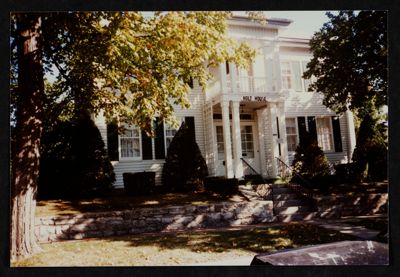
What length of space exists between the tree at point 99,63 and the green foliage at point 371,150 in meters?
7.01

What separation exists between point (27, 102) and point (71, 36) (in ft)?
6.12

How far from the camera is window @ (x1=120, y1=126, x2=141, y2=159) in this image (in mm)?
11977

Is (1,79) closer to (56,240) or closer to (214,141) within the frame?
(56,240)

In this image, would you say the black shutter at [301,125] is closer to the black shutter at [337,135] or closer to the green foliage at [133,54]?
the black shutter at [337,135]

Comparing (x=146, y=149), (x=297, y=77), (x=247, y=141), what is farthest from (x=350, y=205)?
(x=146, y=149)

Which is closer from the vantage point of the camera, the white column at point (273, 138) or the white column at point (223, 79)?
the white column at point (223, 79)

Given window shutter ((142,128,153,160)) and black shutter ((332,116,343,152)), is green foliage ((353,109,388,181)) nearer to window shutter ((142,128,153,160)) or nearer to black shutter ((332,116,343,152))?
black shutter ((332,116,343,152))

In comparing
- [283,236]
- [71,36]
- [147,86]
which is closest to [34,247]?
[147,86]

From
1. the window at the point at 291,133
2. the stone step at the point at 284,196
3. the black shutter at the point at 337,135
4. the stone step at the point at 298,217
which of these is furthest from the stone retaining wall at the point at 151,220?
the black shutter at the point at 337,135

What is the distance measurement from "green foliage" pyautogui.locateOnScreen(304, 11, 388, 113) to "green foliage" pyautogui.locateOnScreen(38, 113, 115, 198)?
7.08 metres

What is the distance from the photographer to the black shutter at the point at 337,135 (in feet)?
46.5

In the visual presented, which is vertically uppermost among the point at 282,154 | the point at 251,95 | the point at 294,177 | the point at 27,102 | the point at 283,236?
the point at 251,95

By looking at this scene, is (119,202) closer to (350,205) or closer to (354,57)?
(350,205)

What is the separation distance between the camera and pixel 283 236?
7.59 metres
